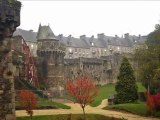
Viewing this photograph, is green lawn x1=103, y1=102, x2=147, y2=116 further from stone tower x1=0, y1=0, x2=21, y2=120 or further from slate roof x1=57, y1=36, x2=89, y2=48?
slate roof x1=57, y1=36, x2=89, y2=48

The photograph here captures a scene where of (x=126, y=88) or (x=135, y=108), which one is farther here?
(x=126, y=88)

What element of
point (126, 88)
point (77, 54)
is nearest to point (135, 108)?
point (126, 88)

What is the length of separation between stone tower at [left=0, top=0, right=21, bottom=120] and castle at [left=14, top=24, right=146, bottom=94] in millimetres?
38534

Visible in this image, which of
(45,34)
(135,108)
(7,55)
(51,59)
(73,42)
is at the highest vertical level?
(73,42)

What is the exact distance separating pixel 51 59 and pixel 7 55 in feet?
151

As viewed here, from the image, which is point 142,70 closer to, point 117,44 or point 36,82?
point 36,82

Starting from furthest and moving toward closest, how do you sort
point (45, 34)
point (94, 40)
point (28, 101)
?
1. point (94, 40)
2. point (45, 34)
3. point (28, 101)

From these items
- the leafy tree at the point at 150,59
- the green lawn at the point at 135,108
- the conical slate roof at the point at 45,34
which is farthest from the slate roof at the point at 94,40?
the green lawn at the point at 135,108

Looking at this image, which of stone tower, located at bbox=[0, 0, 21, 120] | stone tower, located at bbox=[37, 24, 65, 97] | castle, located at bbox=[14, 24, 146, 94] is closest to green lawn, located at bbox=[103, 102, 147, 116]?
castle, located at bbox=[14, 24, 146, 94]

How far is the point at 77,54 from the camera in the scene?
122m

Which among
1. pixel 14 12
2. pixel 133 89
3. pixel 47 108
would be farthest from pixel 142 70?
pixel 14 12

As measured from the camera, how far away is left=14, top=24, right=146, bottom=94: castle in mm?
65250

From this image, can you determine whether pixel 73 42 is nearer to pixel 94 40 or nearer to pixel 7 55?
pixel 94 40

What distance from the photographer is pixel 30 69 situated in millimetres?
61531
